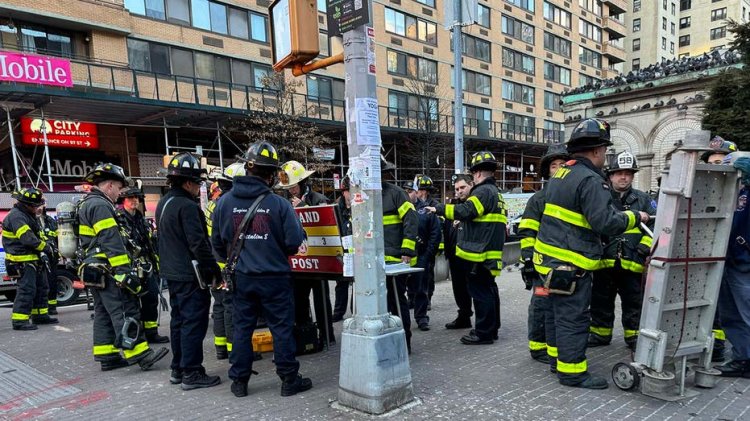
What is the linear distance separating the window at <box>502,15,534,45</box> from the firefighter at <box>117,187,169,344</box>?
37475 millimetres

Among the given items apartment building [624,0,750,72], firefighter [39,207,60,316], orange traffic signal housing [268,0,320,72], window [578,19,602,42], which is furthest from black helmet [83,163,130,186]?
apartment building [624,0,750,72]

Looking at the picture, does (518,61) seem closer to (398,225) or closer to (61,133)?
(61,133)

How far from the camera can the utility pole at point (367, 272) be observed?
3.42 metres

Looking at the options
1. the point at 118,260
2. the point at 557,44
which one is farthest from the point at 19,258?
the point at 557,44

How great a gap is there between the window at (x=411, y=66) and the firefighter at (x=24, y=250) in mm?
25052

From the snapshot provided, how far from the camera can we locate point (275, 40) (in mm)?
3812

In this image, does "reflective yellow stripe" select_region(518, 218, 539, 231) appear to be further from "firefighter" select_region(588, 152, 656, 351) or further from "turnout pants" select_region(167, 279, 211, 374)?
"turnout pants" select_region(167, 279, 211, 374)

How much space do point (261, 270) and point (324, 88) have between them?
23.0 m

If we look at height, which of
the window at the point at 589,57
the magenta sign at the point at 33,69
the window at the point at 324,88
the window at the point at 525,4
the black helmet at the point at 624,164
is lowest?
the black helmet at the point at 624,164

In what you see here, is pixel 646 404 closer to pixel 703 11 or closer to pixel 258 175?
pixel 258 175

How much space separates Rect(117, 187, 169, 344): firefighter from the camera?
5.64 meters

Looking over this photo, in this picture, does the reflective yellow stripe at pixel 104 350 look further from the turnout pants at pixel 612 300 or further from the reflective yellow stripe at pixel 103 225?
the turnout pants at pixel 612 300

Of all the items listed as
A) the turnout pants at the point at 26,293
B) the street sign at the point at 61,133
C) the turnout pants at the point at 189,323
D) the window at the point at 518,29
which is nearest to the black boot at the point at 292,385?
the turnout pants at the point at 189,323

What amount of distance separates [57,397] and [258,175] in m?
2.69
